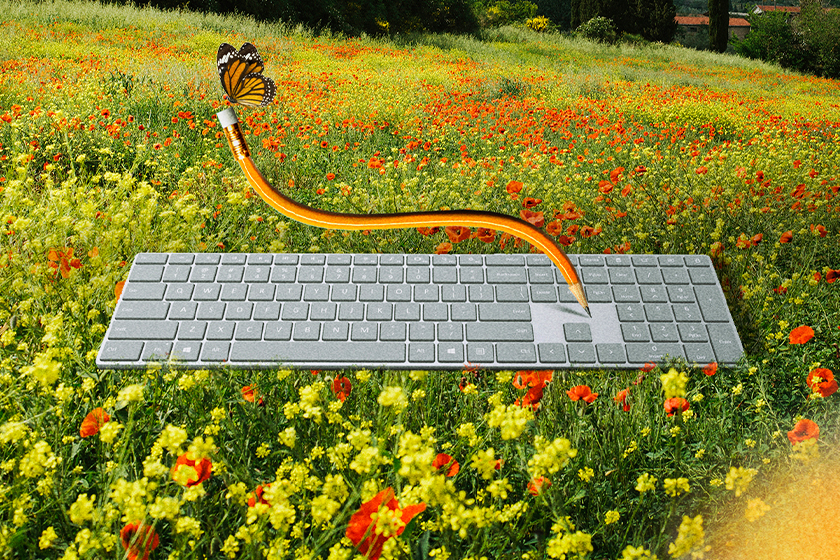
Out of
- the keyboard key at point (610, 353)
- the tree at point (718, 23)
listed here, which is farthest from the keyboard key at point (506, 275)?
the tree at point (718, 23)

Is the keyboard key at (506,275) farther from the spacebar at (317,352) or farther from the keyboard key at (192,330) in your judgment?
the keyboard key at (192,330)

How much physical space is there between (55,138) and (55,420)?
9.37 feet

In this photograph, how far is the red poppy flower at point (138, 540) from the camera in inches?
35.8

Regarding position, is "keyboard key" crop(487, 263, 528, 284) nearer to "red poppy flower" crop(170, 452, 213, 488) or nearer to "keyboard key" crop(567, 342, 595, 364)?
"keyboard key" crop(567, 342, 595, 364)

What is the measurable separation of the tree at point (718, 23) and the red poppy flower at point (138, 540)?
110 ft

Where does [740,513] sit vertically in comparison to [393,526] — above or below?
below

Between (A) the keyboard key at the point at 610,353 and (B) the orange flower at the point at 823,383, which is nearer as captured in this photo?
(B) the orange flower at the point at 823,383

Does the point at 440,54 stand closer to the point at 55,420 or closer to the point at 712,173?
the point at 712,173

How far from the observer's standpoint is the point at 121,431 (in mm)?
1260

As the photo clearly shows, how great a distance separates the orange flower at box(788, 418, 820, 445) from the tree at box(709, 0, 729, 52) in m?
32.8

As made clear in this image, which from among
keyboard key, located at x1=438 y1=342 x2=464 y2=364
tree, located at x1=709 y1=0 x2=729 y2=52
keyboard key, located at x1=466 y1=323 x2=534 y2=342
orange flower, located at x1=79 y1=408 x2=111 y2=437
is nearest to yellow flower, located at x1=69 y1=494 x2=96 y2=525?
orange flower, located at x1=79 y1=408 x2=111 y2=437

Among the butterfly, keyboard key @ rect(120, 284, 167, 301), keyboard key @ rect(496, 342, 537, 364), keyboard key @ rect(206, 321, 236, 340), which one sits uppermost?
the butterfly

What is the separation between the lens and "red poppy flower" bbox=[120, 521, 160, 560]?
91 cm

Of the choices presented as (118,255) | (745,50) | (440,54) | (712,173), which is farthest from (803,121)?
(745,50)
